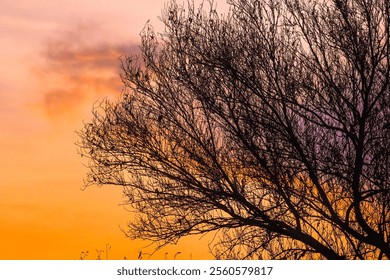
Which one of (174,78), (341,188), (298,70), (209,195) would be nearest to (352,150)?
(341,188)

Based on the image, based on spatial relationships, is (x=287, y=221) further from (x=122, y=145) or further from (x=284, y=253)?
(x=122, y=145)

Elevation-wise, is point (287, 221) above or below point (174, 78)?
below

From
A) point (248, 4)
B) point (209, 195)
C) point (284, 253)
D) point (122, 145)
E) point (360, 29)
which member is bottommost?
point (284, 253)

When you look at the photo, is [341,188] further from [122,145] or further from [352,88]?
[122,145]

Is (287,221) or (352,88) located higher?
(352,88)

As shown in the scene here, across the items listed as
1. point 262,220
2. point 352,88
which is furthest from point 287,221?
point 352,88

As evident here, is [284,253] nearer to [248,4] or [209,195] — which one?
[209,195]

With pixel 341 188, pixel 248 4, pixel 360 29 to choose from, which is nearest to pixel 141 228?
pixel 341 188

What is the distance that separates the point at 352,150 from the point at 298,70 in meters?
1.92

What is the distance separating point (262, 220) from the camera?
13414 millimetres

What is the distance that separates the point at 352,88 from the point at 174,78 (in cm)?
368

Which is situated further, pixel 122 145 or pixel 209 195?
pixel 122 145

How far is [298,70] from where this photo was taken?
13297mm

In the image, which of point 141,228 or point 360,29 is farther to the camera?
point 141,228
